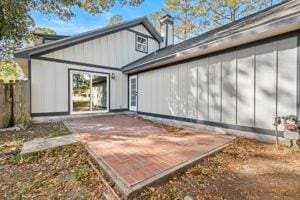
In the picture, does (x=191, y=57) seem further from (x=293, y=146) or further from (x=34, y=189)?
(x=34, y=189)

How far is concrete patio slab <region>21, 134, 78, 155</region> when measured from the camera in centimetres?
522

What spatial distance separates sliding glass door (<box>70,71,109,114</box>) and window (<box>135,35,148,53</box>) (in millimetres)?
3617

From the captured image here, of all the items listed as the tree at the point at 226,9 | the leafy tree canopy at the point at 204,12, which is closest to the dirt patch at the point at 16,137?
the leafy tree canopy at the point at 204,12

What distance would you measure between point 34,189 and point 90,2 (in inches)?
389

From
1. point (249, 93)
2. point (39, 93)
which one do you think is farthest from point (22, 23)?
point (249, 93)

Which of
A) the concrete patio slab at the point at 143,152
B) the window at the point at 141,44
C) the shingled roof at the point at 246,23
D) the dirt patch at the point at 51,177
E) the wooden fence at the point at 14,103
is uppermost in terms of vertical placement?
the window at the point at 141,44

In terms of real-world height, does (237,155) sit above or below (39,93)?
below

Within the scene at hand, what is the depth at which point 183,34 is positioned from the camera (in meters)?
24.3

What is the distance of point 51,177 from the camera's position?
3875 mm

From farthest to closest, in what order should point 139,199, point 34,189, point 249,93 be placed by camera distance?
point 249,93
point 34,189
point 139,199

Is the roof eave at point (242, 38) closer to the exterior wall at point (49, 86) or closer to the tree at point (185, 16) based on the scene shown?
the exterior wall at point (49, 86)

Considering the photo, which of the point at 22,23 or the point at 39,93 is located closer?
the point at 39,93

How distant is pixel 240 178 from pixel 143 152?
77.0 inches

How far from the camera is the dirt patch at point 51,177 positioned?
3299mm
